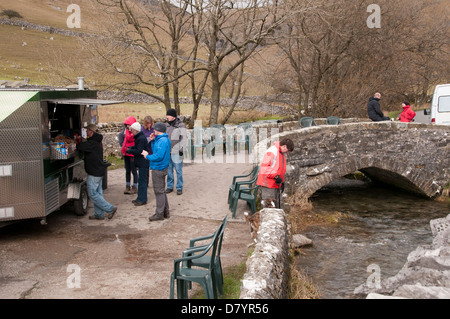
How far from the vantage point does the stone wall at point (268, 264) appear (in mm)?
4892

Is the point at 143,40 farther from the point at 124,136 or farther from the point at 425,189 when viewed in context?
the point at 425,189

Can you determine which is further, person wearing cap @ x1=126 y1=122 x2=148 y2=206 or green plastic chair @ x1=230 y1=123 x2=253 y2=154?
green plastic chair @ x1=230 y1=123 x2=253 y2=154

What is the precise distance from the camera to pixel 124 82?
757 inches

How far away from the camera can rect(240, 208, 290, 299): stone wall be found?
16.1ft

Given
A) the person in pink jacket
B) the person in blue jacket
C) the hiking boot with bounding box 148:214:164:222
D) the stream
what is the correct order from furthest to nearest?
the person in pink jacket
the hiking boot with bounding box 148:214:164:222
the person in blue jacket
the stream

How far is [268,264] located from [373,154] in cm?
996

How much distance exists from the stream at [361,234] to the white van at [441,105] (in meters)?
2.98

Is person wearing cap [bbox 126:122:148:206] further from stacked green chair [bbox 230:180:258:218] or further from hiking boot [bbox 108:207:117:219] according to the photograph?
stacked green chair [bbox 230:180:258:218]

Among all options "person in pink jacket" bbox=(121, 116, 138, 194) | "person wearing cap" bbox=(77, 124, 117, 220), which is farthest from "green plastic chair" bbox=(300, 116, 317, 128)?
"person wearing cap" bbox=(77, 124, 117, 220)

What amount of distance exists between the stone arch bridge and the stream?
804 millimetres

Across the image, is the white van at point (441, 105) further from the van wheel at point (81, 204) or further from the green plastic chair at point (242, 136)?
the van wheel at point (81, 204)

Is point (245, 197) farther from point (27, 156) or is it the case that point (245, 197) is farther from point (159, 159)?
point (27, 156)

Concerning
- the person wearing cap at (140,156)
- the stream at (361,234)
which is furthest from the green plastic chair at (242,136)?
the person wearing cap at (140,156)

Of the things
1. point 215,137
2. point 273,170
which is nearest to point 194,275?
point 273,170
